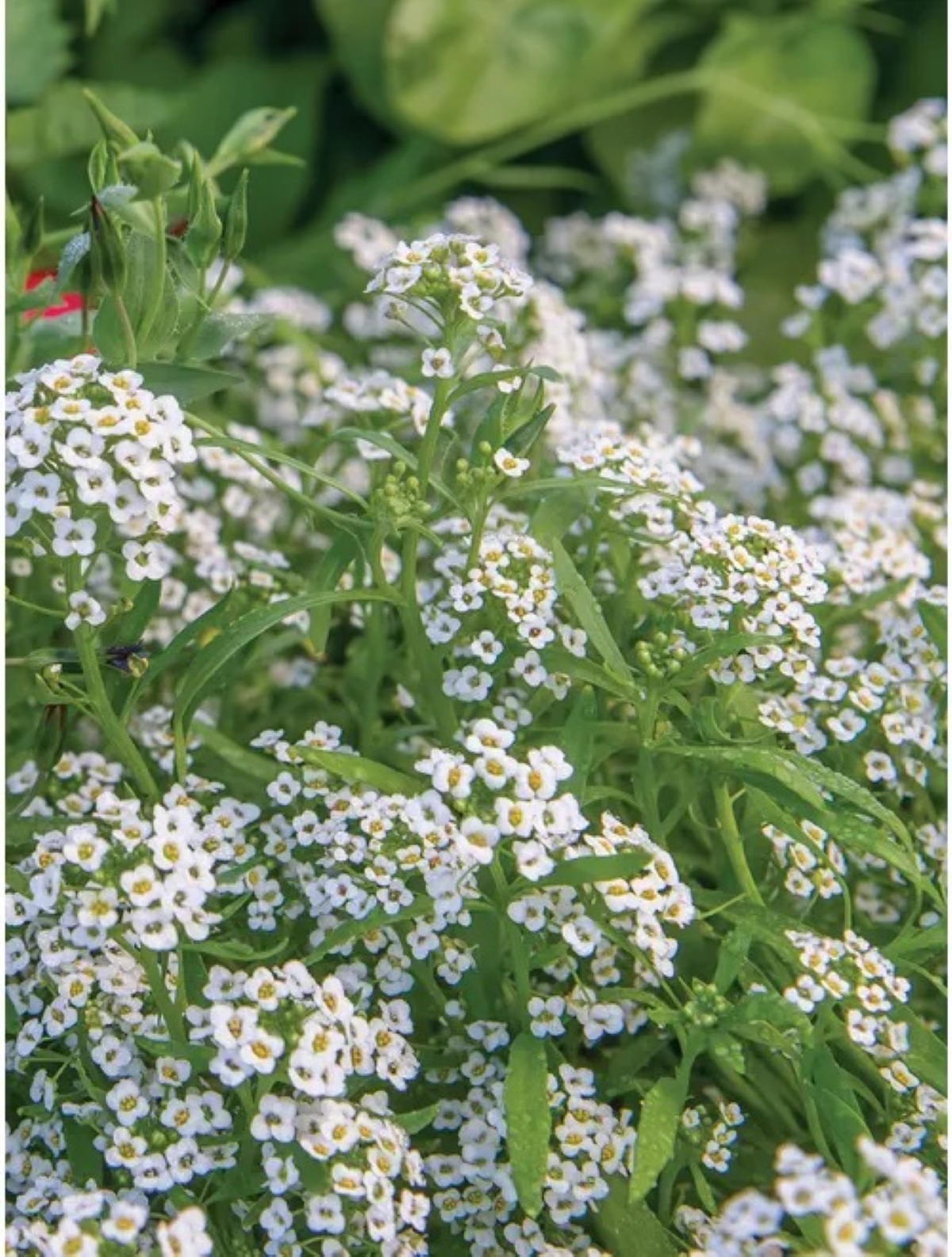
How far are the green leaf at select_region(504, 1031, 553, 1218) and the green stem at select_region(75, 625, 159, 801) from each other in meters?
0.31

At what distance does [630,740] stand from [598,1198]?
324mm

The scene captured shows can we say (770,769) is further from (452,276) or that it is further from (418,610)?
(452,276)

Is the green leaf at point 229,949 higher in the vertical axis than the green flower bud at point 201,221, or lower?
lower

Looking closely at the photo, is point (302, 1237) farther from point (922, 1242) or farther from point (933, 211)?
point (933, 211)

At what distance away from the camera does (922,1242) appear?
829mm

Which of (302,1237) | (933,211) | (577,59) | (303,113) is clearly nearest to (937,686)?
(302,1237)

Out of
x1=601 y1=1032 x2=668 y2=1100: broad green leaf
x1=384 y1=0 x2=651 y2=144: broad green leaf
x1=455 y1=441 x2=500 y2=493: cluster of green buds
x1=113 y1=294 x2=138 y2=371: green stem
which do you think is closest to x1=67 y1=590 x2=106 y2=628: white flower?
x1=113 y1=294 x2=138 y2=371: green stem

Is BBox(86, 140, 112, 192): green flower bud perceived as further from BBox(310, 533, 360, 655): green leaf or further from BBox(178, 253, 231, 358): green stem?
BBox(310, 533, 360, 655): green leaf

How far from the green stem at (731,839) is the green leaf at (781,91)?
1330mm

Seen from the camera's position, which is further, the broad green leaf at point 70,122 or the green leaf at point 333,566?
the broad green leaf at point 70,122

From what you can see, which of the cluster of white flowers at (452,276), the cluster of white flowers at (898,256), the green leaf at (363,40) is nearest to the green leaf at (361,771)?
the cluster of white flowers at (452,276)

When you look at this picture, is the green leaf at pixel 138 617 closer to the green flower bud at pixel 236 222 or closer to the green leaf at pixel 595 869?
the green flower bud at pixel 236 222

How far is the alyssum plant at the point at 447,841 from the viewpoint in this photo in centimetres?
97

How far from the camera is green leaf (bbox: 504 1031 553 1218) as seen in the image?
0.94 metres
